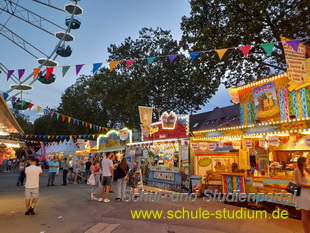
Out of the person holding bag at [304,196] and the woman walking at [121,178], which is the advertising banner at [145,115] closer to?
the woman walking at [121,178]

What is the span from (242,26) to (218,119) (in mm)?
17391

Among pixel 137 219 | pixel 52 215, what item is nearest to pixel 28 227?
pixel 52 215

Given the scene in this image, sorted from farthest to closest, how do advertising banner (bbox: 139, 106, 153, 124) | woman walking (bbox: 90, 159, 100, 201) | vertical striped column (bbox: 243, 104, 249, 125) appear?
advertising banner (bbox: 139, 106, 153, 124) → vertical striped column (bbox: 243, 104, 249, 125) → woman walking (bbox: 90, 159, 100, 201)

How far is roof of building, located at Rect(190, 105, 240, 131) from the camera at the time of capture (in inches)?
997

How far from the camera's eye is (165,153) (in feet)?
49.3

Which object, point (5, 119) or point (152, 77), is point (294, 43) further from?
point (152, 77)

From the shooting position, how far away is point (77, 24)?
1360 cm

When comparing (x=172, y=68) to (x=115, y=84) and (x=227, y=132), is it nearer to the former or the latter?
(x=115, y=84)

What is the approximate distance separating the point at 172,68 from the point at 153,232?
19993 millimetres

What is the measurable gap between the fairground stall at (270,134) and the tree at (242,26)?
280 cm

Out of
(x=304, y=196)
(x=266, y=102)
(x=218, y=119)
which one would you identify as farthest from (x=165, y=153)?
(x=218, y=119)

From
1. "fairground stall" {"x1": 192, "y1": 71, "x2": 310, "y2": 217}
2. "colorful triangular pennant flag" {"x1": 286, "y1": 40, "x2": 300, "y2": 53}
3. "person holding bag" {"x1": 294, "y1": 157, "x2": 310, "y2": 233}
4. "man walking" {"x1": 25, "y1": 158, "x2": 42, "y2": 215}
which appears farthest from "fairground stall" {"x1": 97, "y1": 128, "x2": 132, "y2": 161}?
"person holding bag" {"x1": 294, "y1": 157, "x2": 310, "y2": 233}

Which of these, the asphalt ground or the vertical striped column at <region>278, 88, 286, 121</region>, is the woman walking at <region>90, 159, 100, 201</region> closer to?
the asphalt ground

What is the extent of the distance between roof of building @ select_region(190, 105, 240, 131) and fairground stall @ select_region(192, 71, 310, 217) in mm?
13189
